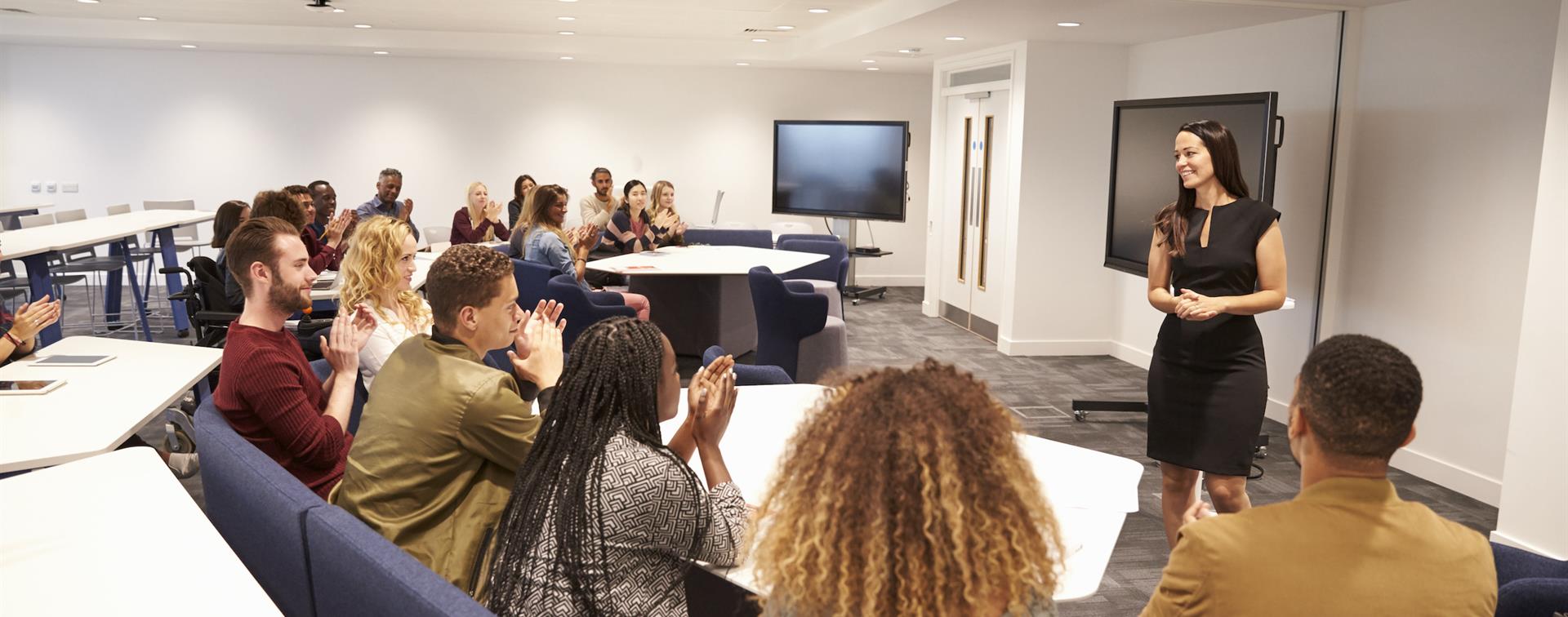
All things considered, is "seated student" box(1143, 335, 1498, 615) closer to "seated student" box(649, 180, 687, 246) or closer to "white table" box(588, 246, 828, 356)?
"white table" box(588, 246, 828, 356)

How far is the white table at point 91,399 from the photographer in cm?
255

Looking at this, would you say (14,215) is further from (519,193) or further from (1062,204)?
(1062,204)

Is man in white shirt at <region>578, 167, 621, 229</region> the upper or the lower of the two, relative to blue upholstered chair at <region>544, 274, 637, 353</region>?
upper

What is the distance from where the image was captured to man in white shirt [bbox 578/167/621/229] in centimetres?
919

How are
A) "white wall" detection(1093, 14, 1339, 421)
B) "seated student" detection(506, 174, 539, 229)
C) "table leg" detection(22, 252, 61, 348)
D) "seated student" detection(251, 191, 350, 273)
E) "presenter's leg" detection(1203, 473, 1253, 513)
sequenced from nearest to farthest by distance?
"presenter's leg" detection(1203, 473, 1253, 513) → "seated student" detection(251, 191, 350, 273) → "white wall" detection(1093, 14, 1339, 421) → "table leg" detection(22, 252, 61, 348) → "seated student" detection(506, 174, 539, 229)

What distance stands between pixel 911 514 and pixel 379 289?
2.66 meters

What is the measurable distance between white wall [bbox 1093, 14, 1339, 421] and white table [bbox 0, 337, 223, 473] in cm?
466

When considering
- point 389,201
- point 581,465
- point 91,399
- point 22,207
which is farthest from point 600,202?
point 581,465

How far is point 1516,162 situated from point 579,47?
27.1ft

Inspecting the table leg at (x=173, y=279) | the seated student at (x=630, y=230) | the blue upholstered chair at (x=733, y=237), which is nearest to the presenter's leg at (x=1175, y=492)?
the seated student at (x=630, y=230)

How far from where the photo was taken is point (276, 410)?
2.54 meters

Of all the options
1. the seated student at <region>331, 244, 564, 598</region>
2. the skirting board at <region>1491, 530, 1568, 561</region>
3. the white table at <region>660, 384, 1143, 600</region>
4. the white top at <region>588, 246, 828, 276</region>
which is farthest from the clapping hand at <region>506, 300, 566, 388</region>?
the white top at <region>588, 246, 828, 276</region>

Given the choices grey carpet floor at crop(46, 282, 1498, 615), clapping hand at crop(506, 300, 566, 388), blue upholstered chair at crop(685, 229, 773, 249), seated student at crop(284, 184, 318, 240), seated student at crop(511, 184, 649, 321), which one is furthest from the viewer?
blue upholstered chair at crop(685, 229, 773, 249)

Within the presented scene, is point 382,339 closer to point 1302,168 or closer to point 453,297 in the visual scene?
point 453,297
